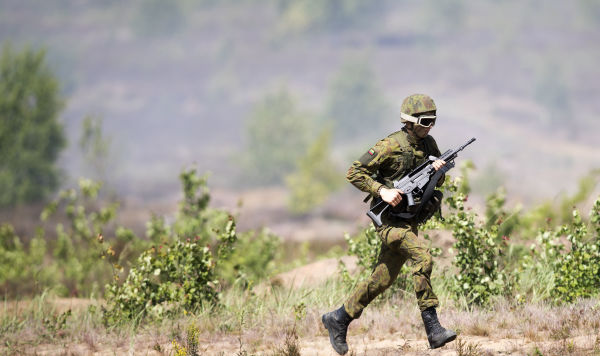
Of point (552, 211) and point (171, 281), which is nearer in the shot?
point (171, 281)

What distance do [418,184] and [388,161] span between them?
12.4 inches

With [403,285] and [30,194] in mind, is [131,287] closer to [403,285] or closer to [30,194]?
[403,285]

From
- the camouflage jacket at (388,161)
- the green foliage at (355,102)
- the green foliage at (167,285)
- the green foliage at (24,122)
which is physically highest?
the green foliage at (355,102)

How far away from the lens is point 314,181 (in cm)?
4359

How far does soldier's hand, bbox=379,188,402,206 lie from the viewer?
5.14 metres

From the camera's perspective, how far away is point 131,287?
271 inches

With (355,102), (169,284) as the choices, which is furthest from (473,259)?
(355,102)

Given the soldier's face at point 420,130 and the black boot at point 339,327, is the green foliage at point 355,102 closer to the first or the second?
the soldier's face at point 420,130

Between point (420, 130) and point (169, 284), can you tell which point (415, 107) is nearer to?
point (420, 130)

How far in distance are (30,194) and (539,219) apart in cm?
2586

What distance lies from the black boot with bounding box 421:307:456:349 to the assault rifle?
0.81m

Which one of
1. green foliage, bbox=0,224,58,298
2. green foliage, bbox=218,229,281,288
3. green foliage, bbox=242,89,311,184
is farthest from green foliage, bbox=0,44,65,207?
green foliage, bbox=242,89,311,184

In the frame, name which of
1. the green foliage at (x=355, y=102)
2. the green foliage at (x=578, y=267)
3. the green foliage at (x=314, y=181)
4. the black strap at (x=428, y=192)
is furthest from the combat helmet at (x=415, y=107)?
the green foliage at (x=355, y=102)

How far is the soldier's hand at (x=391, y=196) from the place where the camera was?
16.9 feet
